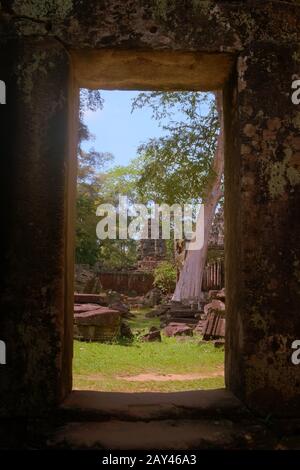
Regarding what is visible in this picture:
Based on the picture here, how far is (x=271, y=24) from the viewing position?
255 cm

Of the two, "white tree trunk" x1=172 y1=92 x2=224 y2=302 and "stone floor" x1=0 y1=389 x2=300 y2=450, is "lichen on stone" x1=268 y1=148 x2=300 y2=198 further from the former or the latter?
"white tree trunk" x1=172 y1=92 x2=224 y2=302

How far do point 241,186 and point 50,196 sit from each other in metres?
1.00

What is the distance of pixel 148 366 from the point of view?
7.27m

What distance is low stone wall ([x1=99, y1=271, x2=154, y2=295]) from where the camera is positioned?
28797 mm

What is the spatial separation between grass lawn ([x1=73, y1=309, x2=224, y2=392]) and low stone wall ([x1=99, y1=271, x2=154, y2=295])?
1846 centimetres

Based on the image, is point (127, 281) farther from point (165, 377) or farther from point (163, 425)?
point (163, 425)

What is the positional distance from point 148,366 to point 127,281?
868 inches

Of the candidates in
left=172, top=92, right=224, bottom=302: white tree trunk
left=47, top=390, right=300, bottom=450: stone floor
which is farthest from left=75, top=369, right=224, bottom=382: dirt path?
left=172, top=92, right=224, bottom=302: white tree trunk

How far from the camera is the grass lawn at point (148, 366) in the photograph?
562cm

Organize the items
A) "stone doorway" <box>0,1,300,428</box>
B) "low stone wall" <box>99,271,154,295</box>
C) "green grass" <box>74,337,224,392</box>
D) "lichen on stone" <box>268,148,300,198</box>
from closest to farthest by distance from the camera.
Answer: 1. "stone doorway" <box>0,1,300,428</box>
2. "lichen on stone" <box>268,148,300,198</box>
3. "green grass" <box>74,337,224,392</box>
4. "low stone wall" <box>99,271,154,295</box>

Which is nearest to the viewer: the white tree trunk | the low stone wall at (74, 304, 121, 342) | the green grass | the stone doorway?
the stone doorway

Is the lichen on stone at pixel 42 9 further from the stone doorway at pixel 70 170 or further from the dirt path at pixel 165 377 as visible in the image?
the dirt path at pixel 165 377

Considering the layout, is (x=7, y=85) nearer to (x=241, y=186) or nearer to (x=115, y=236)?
(x=241, y=186)

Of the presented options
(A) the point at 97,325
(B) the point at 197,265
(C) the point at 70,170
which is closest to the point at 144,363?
(A) the point at 97,325
